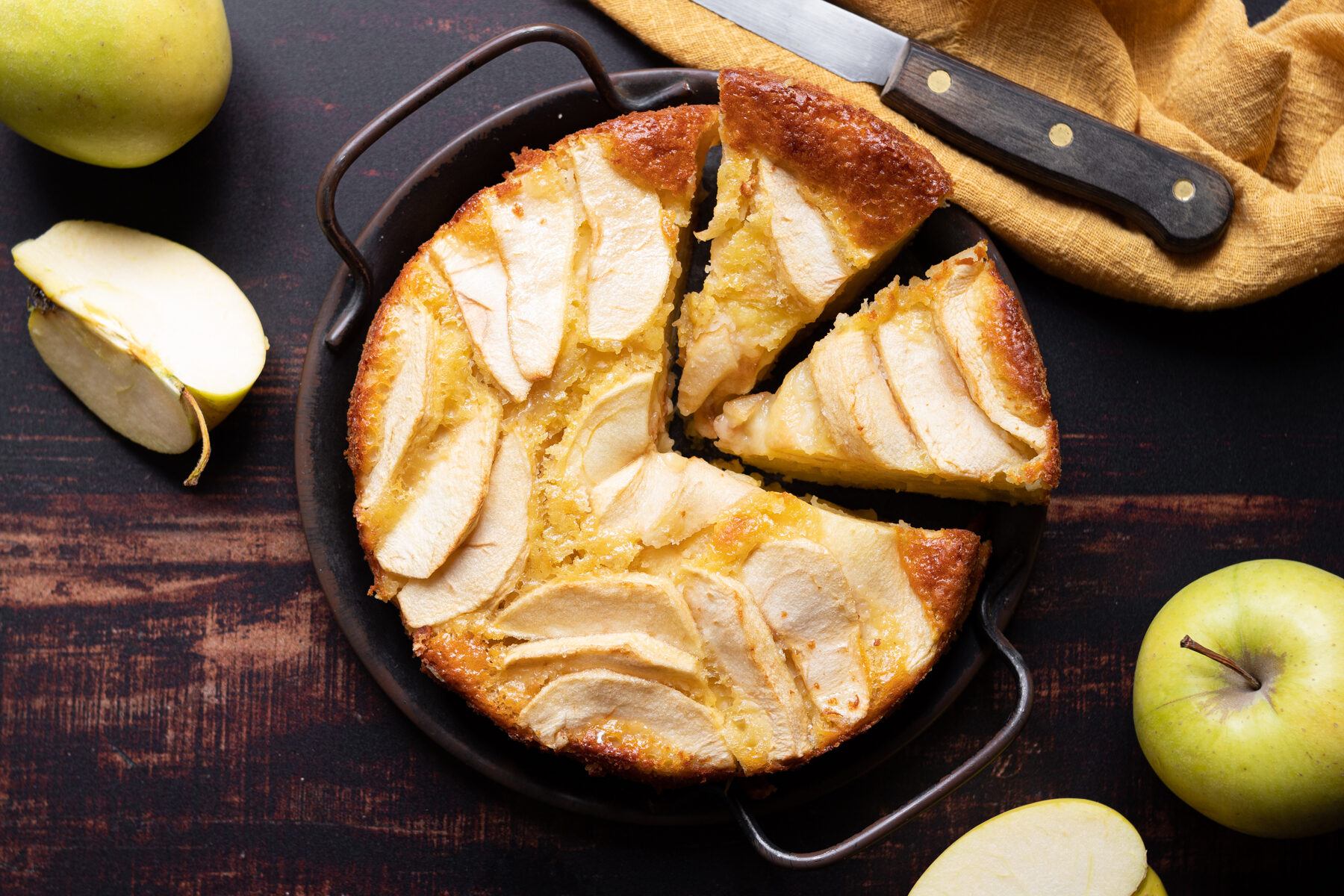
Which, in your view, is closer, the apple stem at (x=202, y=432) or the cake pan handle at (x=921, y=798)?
the cake pan handle at (x=921, y=798)

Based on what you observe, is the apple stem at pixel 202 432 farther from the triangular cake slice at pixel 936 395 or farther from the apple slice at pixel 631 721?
the triangular cake slice at pixel 936 395

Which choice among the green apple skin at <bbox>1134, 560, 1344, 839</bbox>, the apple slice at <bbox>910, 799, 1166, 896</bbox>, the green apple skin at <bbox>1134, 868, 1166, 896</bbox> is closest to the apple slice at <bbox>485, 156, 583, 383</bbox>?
the apple slice at <bbox>910, 799, 1166, 896</bbox>

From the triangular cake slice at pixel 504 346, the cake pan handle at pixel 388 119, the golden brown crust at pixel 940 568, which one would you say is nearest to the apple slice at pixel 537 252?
the triangular cake slice at pixel 504 346

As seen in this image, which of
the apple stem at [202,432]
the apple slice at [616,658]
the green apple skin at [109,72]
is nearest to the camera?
the apple slice at [616,658]

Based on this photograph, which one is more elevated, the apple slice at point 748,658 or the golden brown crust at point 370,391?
the golden brown crust at point 370,391

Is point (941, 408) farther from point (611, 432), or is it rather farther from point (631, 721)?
point (631, 721)

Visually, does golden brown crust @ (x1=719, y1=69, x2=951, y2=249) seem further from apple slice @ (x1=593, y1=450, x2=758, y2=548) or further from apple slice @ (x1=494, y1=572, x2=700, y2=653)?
apple slice @ (x1=494, y1=572, x2=700, y2=653)

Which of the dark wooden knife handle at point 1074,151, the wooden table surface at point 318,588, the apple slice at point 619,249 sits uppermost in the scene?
the dark wooden knife handle at point 1074,151

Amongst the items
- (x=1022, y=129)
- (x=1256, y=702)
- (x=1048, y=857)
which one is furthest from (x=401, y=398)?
(x=1256, y=702)
